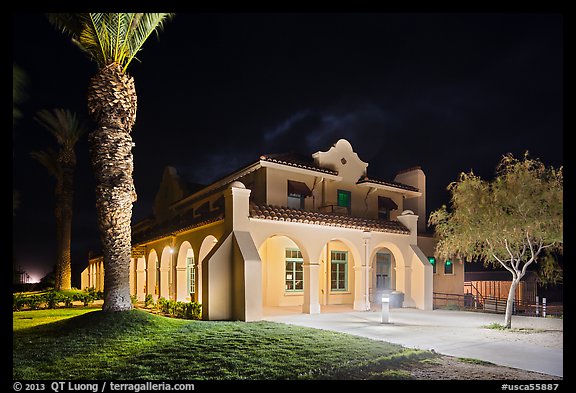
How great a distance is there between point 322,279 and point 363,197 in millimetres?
5769

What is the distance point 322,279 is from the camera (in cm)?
2241

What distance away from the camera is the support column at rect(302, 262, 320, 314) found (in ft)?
59.3

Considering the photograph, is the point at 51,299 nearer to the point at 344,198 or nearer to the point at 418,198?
the point at 344,198

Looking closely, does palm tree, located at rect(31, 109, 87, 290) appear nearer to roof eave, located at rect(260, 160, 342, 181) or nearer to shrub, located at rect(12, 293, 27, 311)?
shrub, located at rect(12, 293, 27, 311)

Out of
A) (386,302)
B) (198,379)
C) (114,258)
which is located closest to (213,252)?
(114,258)

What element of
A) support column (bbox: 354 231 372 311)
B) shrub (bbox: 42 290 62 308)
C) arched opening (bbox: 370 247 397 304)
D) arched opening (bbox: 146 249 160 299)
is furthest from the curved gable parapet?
shrub (bbox: 42 290 62 308)

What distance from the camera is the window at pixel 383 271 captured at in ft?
81.0

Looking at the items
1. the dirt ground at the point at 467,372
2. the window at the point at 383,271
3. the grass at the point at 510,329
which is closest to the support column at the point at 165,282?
the window at the point at 383,271

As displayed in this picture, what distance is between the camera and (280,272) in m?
21.3

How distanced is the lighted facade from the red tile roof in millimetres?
54

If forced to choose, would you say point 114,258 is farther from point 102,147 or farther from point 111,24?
point 111,24

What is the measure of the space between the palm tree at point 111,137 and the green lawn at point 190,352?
5.06 ft

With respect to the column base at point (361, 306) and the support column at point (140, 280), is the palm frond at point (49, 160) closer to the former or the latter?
the support column at point (140, 280)

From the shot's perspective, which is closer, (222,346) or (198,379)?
(198,379)
